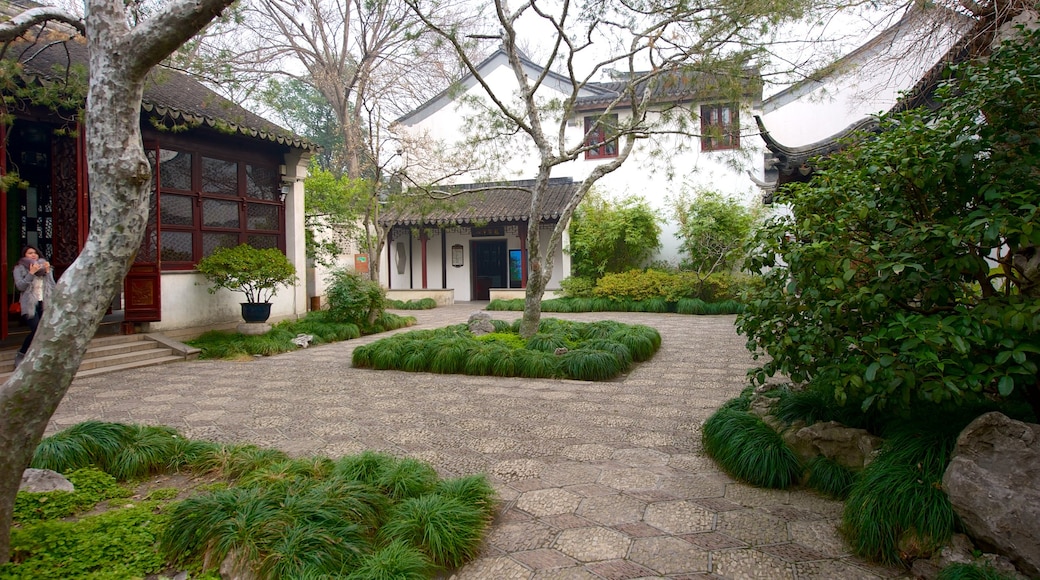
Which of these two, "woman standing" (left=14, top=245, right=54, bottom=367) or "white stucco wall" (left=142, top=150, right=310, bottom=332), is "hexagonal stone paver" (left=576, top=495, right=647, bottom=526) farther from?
"white stucco wall" (left=142, top=150, right=310, bottom=332)

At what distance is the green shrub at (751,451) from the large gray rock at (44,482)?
3626 millimetres

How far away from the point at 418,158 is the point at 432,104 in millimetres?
5920

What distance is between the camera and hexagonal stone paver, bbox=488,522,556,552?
2605 millimetres

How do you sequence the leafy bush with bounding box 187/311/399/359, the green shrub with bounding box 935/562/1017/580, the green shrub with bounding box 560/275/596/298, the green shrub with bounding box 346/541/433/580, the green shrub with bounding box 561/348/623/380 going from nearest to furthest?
the green shrub with bounding box 935/562/1017/580 < the green shrub with bounding box 346/541/433/580 < the green shrub with bounding box 561/348/623/380 < the leafy bush with bounding box 187/311/399/359 < the green shrub with bounding box 560/275/596/298

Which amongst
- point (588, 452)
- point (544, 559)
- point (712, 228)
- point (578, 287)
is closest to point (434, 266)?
point (578, 287)

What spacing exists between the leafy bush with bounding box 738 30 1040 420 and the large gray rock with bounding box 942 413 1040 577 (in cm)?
17

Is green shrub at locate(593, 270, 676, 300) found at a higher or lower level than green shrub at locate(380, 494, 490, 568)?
higher

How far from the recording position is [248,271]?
28.4 ft

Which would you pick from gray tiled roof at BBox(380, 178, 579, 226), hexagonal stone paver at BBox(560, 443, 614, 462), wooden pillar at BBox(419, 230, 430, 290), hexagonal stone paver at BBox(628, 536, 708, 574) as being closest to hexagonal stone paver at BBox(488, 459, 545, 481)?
hexagonal stone paver at BBox(560, 443, 614, 462)

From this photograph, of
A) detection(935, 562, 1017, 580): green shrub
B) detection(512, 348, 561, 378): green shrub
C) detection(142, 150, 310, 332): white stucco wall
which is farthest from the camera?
detection(142, 150, 310, 332): white stucco wall

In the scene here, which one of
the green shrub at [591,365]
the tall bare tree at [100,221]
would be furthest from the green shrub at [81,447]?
the green shrub at [591,365]

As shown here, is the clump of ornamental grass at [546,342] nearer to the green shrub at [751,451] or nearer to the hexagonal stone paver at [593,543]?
the green shrub at [751,451]

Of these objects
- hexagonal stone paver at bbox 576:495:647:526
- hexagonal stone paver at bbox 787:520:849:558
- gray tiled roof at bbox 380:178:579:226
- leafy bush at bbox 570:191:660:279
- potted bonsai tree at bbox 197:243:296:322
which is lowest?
hexagonal stone paver at bbox 787:520:849:558

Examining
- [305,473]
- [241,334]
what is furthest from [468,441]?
[241,334]
